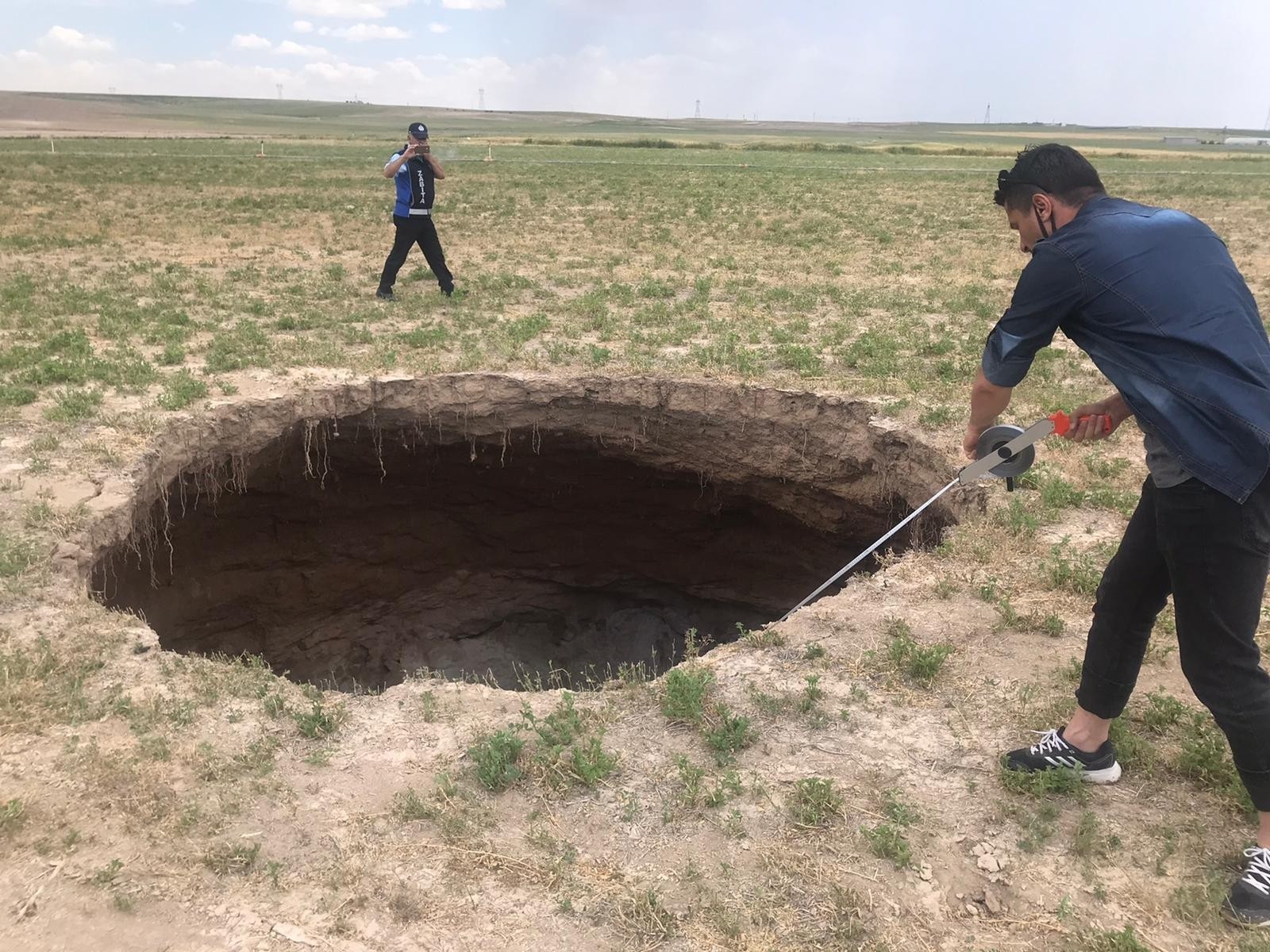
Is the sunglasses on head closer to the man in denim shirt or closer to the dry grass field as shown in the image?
the man in denim shirt

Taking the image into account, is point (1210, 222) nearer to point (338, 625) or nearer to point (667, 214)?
point (667, 214)

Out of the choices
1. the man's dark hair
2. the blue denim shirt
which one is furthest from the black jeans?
the man's dark hair


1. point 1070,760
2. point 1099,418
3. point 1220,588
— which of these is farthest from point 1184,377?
point 1070,760

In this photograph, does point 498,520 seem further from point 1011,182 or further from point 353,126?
point 353,126

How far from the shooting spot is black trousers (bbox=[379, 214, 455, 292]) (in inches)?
409

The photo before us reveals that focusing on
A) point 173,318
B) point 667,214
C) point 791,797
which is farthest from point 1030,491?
point 667,214

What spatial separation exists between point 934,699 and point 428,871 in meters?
2.25

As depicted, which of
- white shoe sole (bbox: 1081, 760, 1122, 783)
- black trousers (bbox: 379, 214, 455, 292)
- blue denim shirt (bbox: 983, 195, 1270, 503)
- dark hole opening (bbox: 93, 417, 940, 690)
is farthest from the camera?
black trousers (bbox: 379, 214, 455, 292)

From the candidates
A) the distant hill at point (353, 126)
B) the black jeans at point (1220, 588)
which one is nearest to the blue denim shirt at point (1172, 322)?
the black jeans at point (1220, 588)

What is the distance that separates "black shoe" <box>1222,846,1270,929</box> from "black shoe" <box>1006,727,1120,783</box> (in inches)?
22.4

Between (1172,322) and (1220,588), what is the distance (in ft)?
2.70

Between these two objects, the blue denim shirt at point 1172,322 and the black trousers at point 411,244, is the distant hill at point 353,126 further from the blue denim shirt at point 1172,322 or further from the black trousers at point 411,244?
the blue denim shirt at point 1172,322

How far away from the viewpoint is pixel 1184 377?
264 centimetres

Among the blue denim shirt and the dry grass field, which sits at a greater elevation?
the blue denim shirt
